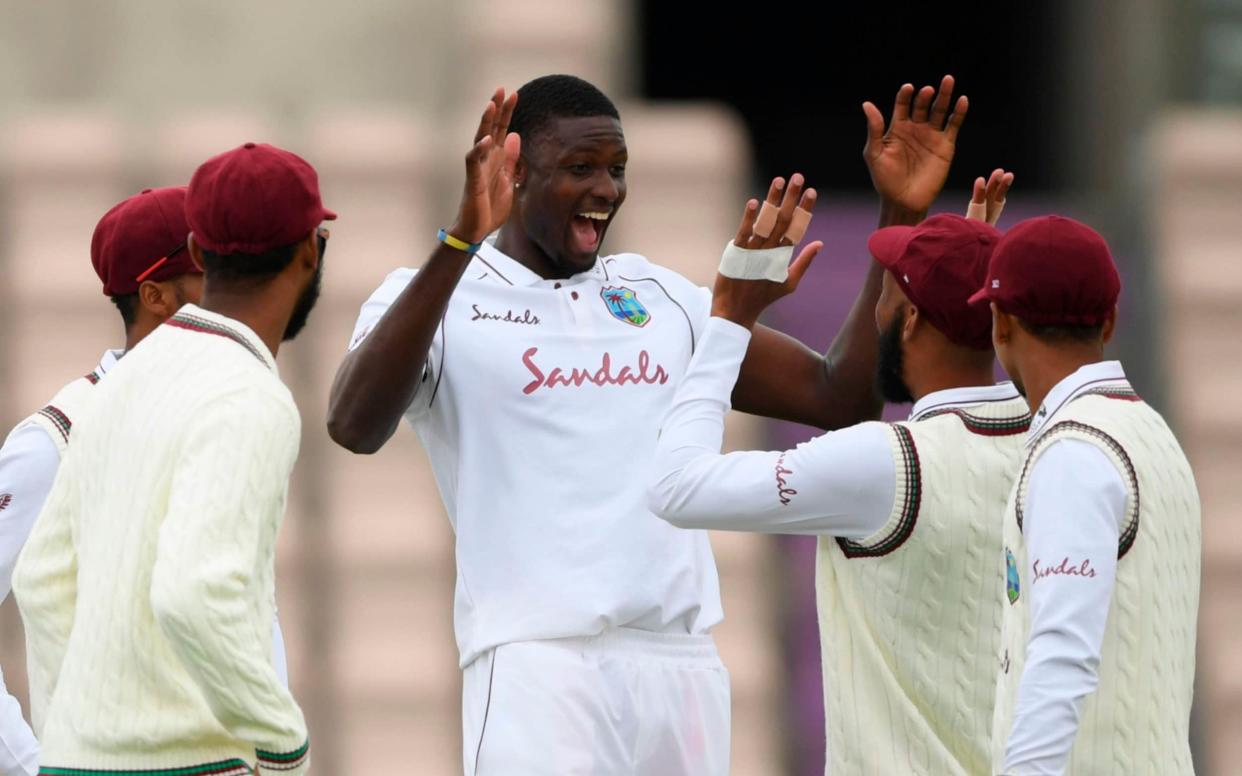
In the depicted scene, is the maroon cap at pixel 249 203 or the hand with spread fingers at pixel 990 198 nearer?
the maroon cap at pixel 249 203

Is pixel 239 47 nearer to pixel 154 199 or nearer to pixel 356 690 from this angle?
pixel 356 690

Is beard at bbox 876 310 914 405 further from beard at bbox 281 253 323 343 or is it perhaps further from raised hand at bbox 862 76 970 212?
beard at bbox 281 253 323 343

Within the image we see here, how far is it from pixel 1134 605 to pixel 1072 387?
33 cm

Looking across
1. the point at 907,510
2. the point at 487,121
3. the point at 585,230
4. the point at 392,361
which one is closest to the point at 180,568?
the point at 392,361

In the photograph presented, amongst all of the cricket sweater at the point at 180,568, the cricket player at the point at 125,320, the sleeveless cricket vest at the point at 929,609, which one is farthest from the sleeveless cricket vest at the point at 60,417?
the sleeveless cricket vest at the point at 929,609

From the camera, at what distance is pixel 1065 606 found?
10.2ft

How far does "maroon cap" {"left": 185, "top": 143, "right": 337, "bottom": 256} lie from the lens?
3234mm

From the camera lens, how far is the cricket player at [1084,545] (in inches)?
122

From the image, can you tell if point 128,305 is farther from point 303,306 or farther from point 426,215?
point 426,215

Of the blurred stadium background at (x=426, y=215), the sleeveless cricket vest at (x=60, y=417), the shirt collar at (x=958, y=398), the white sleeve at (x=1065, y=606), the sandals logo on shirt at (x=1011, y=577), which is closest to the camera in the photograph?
the white sleeve at (x=1065, y=606)

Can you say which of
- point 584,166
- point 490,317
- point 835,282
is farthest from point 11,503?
point 835,282

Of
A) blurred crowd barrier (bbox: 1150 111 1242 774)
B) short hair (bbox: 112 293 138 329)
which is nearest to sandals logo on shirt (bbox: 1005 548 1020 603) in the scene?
short hair (bbox: 112 293 138 329)

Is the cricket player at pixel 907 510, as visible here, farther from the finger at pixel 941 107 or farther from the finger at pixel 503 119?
the finger at pixel 941 107

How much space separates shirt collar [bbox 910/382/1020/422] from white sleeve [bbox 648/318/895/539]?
0.27ft
